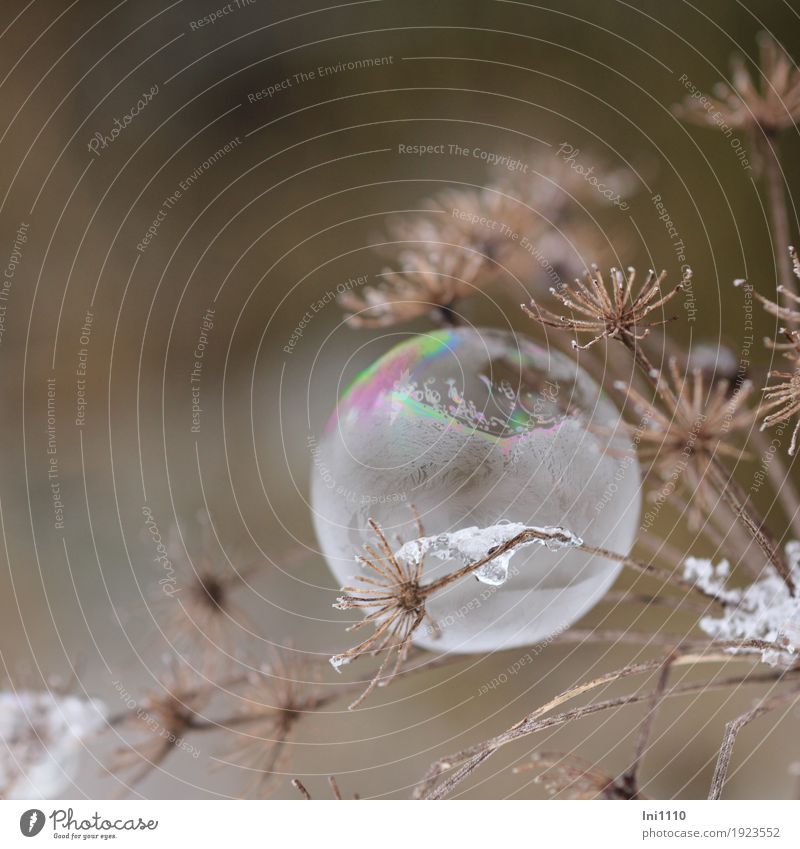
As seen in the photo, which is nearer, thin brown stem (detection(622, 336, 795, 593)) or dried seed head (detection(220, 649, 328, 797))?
thin brown stem (detection(622, 336, 795, 593))

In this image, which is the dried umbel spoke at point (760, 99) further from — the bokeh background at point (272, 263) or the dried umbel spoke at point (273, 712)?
the dried umbel spoke at point (273, 712)

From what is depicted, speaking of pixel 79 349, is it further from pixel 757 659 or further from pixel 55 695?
pixel 757 659

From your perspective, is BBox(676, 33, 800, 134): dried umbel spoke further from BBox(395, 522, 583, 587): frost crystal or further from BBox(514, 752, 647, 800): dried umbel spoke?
BBox(514, 752, 647, 800): dried umbel spoke

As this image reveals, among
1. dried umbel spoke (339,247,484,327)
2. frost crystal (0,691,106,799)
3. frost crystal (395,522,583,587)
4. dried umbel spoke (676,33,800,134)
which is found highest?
→ dried umbel spoke (676,33,800,134)

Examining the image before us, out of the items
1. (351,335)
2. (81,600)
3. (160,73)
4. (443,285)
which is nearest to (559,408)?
(443,285)

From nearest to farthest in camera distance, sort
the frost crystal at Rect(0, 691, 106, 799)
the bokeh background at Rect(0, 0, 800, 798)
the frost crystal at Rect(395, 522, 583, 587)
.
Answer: the frost crystal at Rect(395, 522, 583, 587)
the frost crystal at Rect(0, 691, 106, 799)
the bokeh background at Rect(0, 0, 800, 798)

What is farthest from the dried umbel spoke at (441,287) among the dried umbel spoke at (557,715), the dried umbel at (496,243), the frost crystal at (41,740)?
the frost crystal at (41,740)

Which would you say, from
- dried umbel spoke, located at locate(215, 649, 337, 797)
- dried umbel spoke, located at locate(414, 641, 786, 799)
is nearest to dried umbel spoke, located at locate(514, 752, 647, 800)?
dried umbel spoke, located at locate(414, 641, 786, 799)
